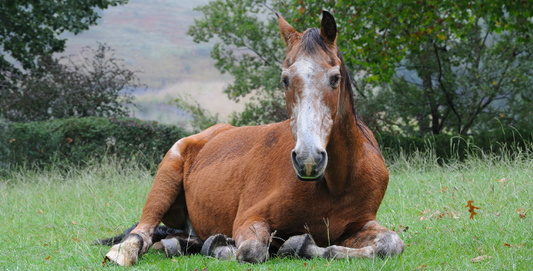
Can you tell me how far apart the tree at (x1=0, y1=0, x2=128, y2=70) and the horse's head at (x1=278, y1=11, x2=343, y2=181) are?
1233 cm

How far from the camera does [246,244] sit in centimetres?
315

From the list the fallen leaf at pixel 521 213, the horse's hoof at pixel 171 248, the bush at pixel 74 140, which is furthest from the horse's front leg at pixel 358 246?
the bush at pixel 74 140

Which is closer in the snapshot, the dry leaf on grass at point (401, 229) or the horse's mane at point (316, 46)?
the horse's mane at point (316, 46)

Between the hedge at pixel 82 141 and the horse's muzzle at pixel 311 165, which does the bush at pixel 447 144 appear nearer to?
the hedge at pixel 82 141

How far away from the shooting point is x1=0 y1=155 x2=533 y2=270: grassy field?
10.4 feet

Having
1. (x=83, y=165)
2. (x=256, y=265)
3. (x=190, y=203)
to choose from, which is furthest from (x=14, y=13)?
(x=256, y=265)

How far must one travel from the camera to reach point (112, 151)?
37.4ft

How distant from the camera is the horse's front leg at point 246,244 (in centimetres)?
313

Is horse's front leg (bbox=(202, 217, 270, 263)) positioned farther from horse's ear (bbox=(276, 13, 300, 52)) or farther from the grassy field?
horse's ear (bbox=(276, 13, 300, 52))

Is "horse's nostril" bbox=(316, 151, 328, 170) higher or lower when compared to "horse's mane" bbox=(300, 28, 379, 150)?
lower

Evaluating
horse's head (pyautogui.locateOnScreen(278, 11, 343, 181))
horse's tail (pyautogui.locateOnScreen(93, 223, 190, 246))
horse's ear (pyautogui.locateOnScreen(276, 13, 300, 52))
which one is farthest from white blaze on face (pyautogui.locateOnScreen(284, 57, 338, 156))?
horse's tail (pyautogui.locateOnScreen(93, 223, 190, 246))

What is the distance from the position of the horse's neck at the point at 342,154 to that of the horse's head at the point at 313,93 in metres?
0.23

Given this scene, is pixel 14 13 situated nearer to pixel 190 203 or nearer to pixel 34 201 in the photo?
pixel 34 201

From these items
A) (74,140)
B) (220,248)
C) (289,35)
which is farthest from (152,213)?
(74,140)
